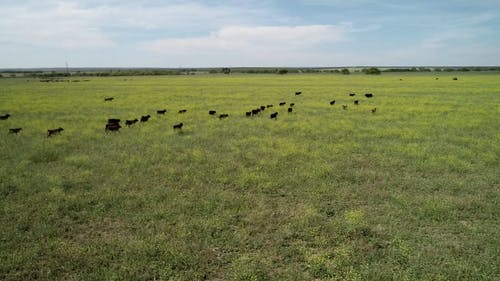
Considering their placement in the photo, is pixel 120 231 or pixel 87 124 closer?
pixel 120 231

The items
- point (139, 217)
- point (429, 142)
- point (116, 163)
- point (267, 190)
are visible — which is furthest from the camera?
point (429, 142)

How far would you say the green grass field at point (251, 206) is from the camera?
5785mm

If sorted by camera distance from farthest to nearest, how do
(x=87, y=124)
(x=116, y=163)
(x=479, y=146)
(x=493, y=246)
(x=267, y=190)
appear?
1. (x=87, y=124)
2. (x=479, y=146)
3. (x=116, y=163)
4. (x=267, y=190)
5. (x=493, y=246)

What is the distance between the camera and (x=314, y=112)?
23.6 m

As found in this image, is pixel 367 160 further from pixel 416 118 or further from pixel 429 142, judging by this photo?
pixel 416 118

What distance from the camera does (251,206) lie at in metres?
8.14

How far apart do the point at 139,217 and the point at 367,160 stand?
7745 mm

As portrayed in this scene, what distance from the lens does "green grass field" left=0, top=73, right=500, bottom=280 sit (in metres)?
5.79

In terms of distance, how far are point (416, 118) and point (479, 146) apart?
24.3 ft

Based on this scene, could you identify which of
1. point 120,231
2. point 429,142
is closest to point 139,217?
point 120,231

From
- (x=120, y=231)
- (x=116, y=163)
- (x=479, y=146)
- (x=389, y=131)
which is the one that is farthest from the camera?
(x=389, y=131)

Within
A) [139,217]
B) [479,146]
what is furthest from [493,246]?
[479,146]

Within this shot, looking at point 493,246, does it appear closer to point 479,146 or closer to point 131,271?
point 131,271

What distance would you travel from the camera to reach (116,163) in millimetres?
11578
